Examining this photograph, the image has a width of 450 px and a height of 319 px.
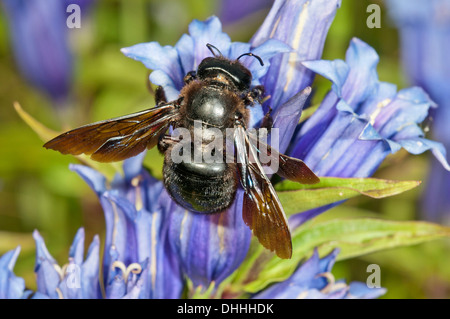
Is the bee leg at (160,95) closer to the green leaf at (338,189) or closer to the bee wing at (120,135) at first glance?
the bee wing at (120,135)

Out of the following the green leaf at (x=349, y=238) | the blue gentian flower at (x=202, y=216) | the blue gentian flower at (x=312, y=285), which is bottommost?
the blue gentian flower at (x=312, y=285)

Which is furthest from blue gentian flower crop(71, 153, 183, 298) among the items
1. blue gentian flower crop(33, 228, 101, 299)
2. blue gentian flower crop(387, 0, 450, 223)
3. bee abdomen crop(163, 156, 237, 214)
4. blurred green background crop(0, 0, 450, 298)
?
blue gentian flower crop(387, 0, 450, 223)

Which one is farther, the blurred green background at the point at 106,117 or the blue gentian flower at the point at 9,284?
the blurred green background at the point at 106,117

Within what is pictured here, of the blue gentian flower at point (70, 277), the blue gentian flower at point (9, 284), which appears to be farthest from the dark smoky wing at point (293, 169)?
the blue gentian flower at point (9, 284)

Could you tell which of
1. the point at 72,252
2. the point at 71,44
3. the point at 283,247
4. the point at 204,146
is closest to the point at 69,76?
the point at 71,44

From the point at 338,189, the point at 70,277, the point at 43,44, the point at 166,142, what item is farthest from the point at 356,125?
the point at 43,44

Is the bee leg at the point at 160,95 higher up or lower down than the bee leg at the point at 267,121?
higher up

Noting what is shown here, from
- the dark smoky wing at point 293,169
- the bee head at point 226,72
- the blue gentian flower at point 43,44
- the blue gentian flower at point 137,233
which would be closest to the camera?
the dark smoky wing at point 293,169

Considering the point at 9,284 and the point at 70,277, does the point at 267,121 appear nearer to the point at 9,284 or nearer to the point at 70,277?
the point at 70,277
